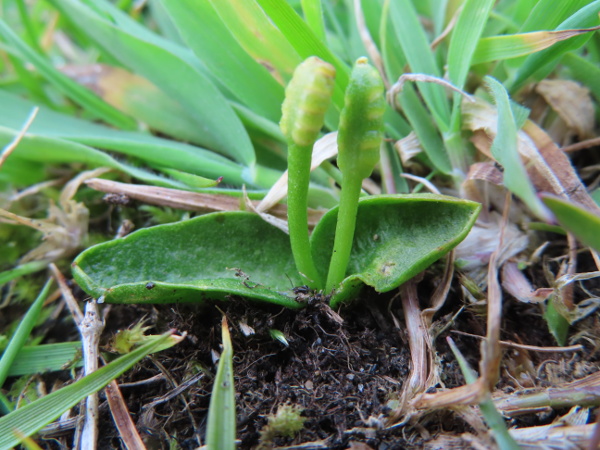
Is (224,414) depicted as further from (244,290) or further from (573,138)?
(573,138)

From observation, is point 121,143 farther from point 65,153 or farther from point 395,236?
point 395,236

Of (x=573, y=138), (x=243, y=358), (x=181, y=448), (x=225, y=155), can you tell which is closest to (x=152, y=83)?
(x=225, y=155)

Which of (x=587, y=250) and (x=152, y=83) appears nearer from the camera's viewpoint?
(x=587, y=250)

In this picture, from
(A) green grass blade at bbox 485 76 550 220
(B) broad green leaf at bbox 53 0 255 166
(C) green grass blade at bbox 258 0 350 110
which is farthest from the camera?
(B) broad green leaf at bbox 53 0 255 166

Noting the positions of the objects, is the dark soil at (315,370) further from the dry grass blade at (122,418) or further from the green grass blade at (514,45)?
the green grass blade at (514,45)

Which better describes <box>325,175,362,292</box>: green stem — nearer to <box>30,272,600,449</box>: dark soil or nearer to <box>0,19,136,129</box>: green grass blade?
<box>30,272,600,449</box>: dark soil

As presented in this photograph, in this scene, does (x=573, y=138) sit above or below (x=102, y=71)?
below

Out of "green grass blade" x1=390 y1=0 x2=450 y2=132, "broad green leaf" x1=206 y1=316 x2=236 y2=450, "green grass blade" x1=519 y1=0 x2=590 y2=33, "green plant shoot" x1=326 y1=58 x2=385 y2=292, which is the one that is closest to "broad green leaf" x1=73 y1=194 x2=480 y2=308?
"green plant shoot" x1=326 y1=58 x2=385 y2=292
